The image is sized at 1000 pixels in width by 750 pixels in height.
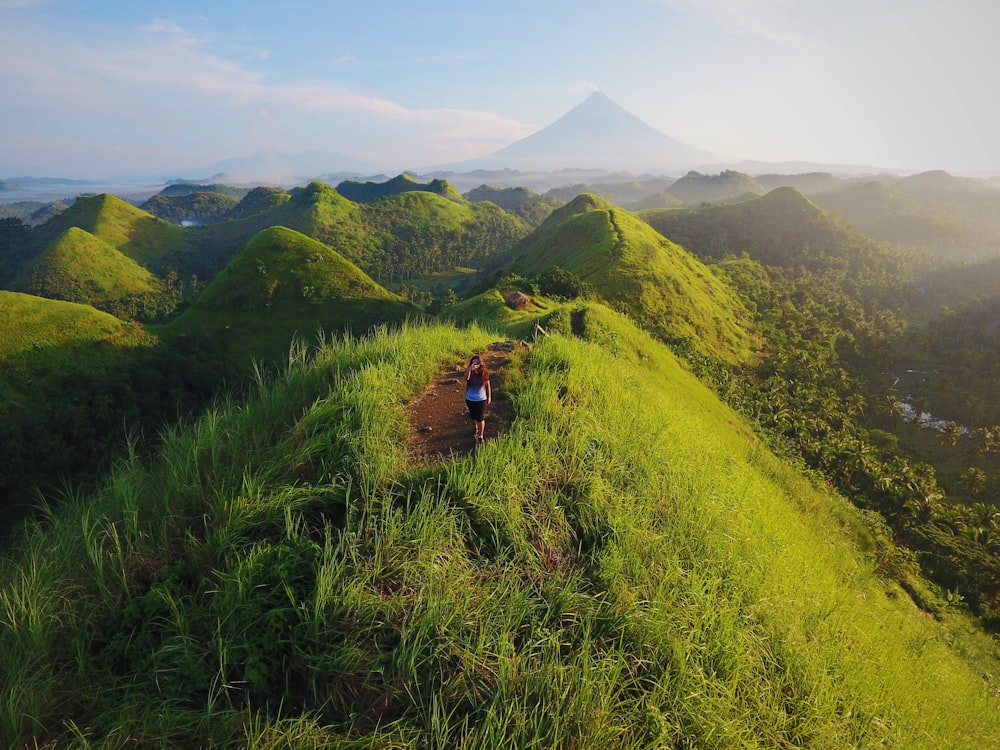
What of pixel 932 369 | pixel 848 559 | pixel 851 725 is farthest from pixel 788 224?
pixel 851 725

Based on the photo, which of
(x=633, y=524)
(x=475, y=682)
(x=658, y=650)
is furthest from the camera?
(x=633, y=524)

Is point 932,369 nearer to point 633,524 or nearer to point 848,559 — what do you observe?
point 848,559

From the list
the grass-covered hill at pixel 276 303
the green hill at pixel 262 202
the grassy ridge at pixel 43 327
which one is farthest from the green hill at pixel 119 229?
the grassy ridge at pixel 43 327

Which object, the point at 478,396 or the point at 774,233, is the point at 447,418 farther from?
the point at 774,233

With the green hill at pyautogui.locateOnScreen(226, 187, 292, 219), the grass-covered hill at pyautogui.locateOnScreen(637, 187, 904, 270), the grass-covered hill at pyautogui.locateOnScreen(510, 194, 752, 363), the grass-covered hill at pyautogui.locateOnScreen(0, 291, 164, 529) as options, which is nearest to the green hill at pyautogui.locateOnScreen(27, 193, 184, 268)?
the green hill at pyautogui.locateOnScreen(226, 187, 292, 219)

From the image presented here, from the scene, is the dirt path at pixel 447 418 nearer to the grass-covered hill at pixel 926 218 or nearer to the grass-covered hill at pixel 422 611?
the grass-covered hill at pixel 422 611

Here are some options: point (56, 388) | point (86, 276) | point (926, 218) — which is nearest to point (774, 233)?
point (926, 218)

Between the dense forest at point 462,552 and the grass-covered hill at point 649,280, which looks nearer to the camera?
the dense forest at point 462,552
